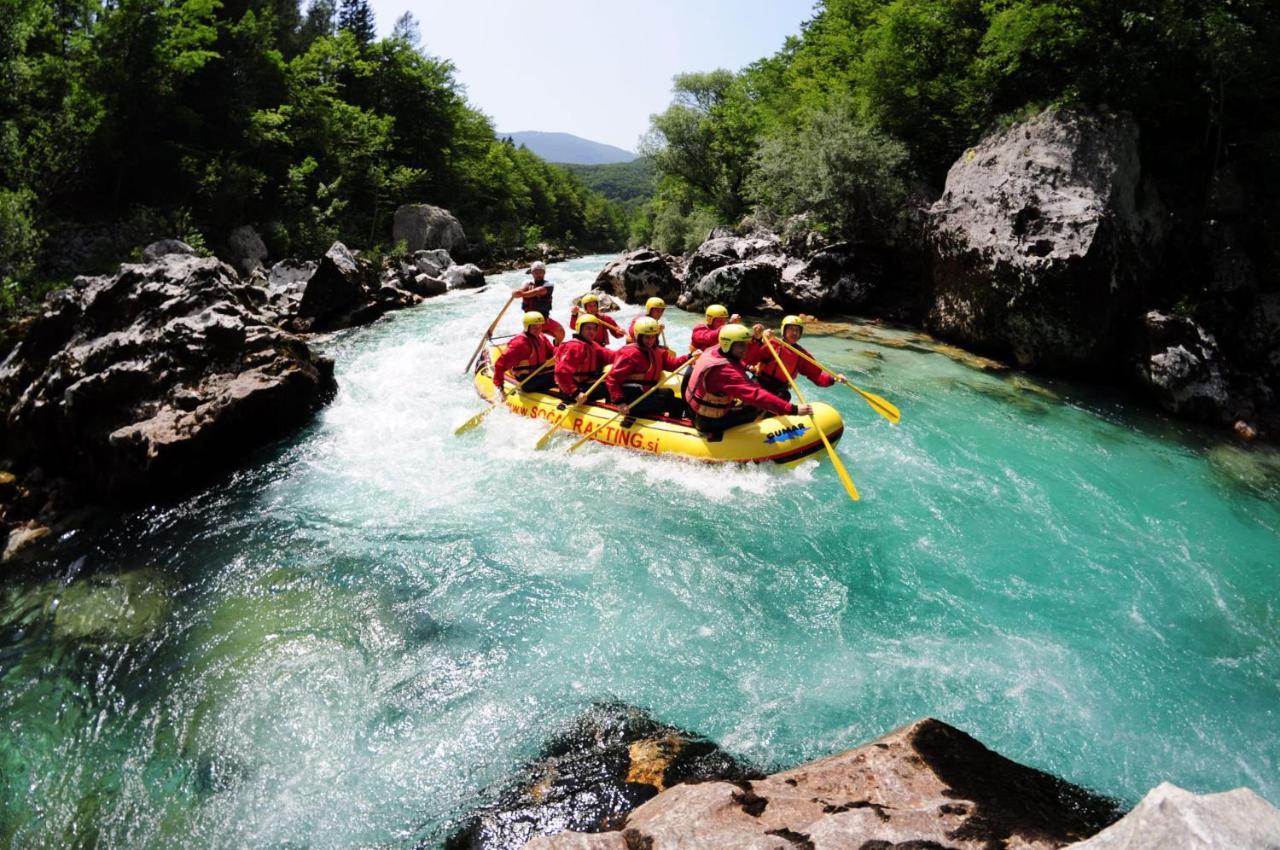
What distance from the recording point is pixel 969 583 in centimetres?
605

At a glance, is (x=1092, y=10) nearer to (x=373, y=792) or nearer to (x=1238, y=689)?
(x=1238, y=689)

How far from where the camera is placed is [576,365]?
9125 millimetres

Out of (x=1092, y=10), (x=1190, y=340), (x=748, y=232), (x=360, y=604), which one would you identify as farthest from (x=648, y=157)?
(x=360, y=604)

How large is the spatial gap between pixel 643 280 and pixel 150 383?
13427 mm

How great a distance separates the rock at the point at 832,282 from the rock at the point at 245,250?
17173 mm

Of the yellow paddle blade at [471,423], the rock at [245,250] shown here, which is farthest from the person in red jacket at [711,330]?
the rock at [245,250]

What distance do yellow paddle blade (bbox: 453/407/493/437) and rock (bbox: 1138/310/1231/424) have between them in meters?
11.7

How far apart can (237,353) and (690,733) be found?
330 inches

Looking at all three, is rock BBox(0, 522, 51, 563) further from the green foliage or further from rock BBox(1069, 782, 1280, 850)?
the green foliage

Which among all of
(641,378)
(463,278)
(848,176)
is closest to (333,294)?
(463,278)

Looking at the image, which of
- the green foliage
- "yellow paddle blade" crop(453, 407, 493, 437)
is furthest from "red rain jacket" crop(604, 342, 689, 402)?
the green foliage

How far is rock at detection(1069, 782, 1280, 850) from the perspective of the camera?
1656mm

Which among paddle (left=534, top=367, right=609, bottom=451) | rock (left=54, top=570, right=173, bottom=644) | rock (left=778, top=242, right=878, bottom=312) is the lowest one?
rock (left=54, top=570, right=173, bottom=644)

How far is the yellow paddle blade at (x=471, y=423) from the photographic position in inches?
361
